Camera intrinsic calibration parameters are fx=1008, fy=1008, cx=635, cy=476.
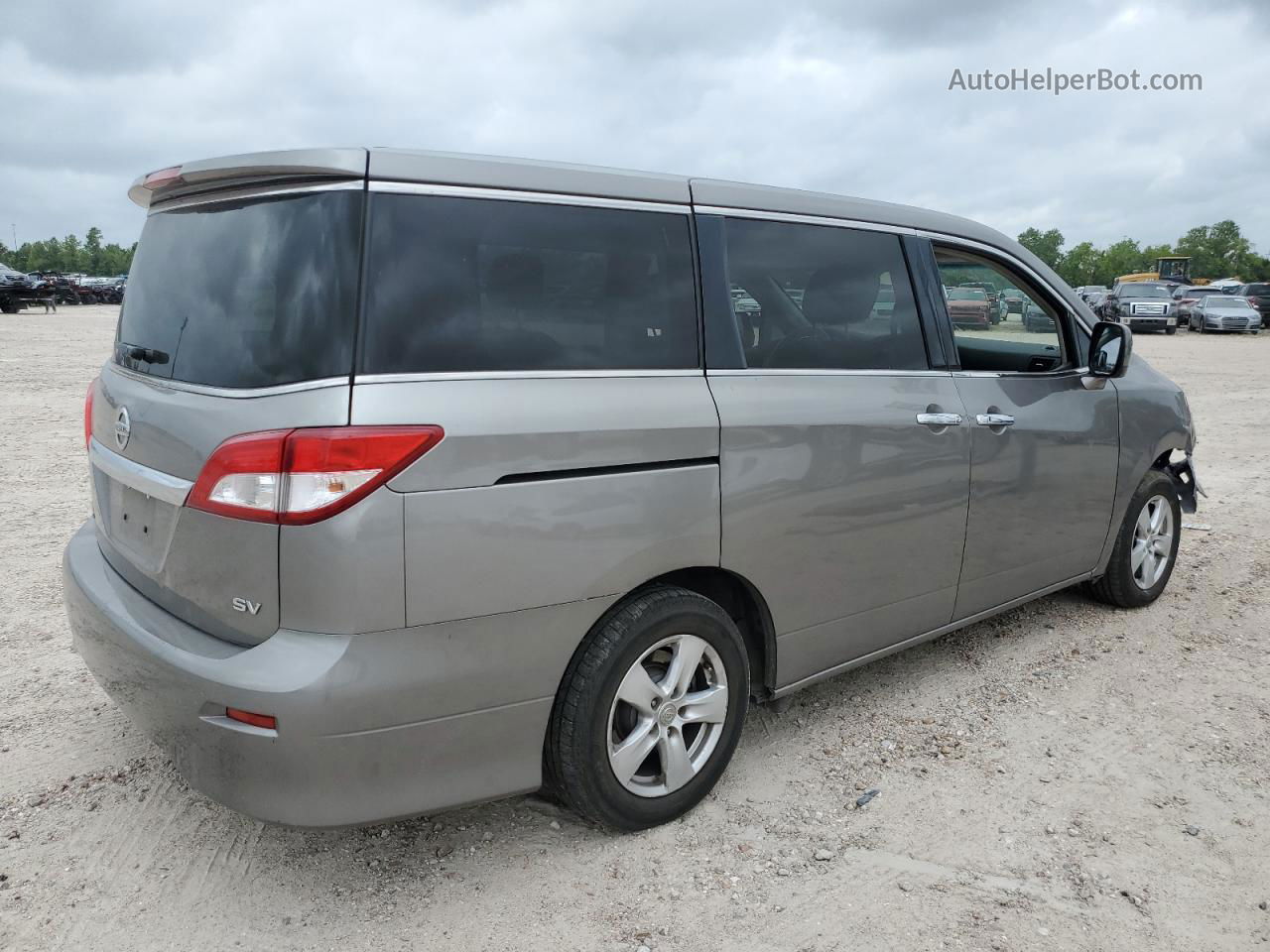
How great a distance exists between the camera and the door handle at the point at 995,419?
3711 millimetres

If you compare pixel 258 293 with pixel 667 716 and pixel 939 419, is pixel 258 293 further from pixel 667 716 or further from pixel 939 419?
pixel 939 419

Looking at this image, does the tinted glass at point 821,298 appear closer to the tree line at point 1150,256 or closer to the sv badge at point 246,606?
the sv badge at point 246,606

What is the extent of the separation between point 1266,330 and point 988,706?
40092mm

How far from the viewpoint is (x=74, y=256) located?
126 m

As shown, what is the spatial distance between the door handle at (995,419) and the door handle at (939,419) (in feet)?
0.41

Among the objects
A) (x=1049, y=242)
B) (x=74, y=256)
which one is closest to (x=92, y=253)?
(x=74, y=256)

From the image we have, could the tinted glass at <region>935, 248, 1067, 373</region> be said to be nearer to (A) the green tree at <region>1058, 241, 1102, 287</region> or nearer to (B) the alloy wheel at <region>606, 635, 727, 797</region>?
(B) the alloy wheel at <region>606, 635, 727, 797</region>

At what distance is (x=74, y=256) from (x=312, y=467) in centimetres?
14496

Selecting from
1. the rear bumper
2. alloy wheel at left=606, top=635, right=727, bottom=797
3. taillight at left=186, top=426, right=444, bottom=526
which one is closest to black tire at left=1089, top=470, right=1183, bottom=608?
alloy wheel at left=606, top=635, right=727, bottom=797

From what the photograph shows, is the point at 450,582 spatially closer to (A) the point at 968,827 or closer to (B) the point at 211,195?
(B) the point at 211,195

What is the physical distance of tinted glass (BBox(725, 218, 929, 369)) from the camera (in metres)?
3.13

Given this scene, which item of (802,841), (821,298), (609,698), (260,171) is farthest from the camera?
(821,298)

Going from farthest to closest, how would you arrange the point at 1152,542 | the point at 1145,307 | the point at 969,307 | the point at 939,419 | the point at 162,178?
1. the point at 1145,307
2. the point at 1152,542
3. the point at 969,307
4. the point at 939,419
5. the point at 162,178

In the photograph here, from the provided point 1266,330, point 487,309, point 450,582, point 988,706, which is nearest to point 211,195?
point 487,309
